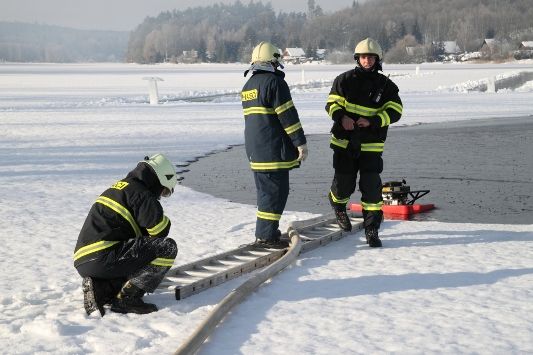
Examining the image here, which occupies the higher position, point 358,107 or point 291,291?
point 358,107

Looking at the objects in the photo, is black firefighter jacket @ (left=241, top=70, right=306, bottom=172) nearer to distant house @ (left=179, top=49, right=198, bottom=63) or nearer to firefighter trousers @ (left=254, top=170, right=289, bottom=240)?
firefighter trousers @ (left=254, top=170, right=289, bottom=240)

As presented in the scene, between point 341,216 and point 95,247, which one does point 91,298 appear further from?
point 341,216

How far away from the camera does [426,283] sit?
5801mm

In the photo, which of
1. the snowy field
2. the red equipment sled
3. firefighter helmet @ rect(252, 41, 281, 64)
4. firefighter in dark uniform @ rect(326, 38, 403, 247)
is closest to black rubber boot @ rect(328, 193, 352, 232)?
the snowy field

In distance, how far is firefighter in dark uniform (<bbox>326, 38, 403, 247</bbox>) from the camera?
7031 millimetres

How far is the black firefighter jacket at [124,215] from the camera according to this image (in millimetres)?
4895

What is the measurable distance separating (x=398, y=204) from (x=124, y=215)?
470cm

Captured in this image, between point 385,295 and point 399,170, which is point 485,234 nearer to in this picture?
point 385,295

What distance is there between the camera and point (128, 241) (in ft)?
16.5

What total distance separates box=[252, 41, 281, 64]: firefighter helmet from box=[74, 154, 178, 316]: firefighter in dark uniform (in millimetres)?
1890

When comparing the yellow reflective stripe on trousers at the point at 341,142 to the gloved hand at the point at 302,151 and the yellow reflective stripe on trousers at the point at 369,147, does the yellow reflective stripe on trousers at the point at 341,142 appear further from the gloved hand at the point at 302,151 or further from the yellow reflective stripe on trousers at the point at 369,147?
the gloved hand at the point at 302,151

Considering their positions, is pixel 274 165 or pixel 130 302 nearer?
pixel 130 302

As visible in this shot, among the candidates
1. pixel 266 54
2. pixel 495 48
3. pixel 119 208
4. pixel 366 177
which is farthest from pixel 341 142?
pixel 495 48

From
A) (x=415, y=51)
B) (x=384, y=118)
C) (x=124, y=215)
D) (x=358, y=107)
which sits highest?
(x=415, y=51)
